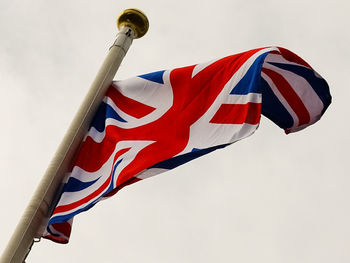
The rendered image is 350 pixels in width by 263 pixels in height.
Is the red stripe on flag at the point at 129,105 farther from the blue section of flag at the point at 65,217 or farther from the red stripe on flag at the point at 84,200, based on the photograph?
the blue section of flag at the point at 65,217

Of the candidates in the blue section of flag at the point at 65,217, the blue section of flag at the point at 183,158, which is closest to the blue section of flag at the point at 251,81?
the blue section of flag at the point at 183,158

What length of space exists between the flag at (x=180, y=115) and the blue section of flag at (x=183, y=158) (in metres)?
0.01

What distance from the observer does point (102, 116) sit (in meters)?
7.77

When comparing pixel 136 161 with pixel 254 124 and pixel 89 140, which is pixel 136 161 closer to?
pixel 89 140

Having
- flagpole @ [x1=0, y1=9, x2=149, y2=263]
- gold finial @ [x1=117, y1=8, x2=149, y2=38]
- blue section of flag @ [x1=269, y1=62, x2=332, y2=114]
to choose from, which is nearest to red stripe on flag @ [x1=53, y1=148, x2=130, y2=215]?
flagpole @ [x1=0, y1=9, x2=149, y2=263]

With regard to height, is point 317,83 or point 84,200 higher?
point 317,83

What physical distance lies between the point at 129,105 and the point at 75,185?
170 centimetres

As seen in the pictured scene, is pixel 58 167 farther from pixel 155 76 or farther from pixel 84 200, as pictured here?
pixel 155 76

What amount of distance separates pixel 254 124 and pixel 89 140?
220cm

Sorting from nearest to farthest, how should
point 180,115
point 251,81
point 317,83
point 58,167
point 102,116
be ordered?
point 58,167 → point 251,81 → point 180,115 → point 102,116 → point 317,83

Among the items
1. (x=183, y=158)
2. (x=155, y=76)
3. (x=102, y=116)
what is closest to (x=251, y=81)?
(x=183, y=158)

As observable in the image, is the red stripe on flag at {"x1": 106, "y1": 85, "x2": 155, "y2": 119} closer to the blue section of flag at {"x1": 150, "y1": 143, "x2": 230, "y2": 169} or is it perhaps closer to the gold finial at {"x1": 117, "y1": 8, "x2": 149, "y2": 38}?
the blue section of flag at {"x1": 150, "y1": 143, "x2": 230, "y2": 169}

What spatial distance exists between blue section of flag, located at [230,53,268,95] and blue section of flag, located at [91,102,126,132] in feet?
5.45

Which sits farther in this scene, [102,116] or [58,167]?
[102,116]
